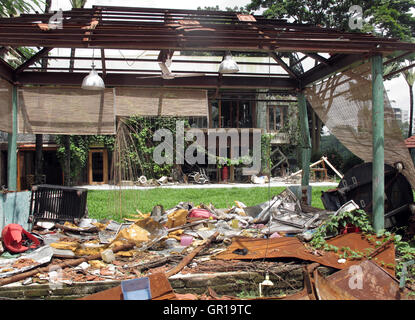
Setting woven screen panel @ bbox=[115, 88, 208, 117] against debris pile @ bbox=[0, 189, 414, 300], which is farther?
woven screen panel @ bbox=[115, 88, 208, 117]

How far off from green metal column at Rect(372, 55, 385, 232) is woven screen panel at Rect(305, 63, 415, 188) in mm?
348

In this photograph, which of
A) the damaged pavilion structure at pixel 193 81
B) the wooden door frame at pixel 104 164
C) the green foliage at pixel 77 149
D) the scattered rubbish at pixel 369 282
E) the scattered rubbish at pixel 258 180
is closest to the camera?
the scattered rubbish at pixel 369 282

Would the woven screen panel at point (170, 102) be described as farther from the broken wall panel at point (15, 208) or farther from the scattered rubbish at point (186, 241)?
the scattered rubbish at point (186, 241)

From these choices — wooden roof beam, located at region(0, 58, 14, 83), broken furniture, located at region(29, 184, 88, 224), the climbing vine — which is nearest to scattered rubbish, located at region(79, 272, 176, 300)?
the climbing vine

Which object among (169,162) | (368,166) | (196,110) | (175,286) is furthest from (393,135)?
(169,162)

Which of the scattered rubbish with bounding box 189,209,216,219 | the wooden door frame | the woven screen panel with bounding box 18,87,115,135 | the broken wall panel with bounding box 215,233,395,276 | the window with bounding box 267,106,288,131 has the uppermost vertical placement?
the window with bounding box 267,106,288,131

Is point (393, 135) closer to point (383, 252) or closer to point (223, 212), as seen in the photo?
point (383, 252)

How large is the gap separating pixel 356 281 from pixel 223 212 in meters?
4.98

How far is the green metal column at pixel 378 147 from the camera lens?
5773 millimetres

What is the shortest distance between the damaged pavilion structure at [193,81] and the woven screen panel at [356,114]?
2cm

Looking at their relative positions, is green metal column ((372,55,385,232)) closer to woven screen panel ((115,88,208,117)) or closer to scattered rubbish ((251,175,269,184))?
woven screen panel ((115,88,208,117))

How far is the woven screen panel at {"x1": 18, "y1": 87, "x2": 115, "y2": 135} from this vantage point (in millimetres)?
7836

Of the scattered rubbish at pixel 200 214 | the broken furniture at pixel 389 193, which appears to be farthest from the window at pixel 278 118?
the broken furniture at pixel 389 193

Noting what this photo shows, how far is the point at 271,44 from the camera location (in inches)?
214
